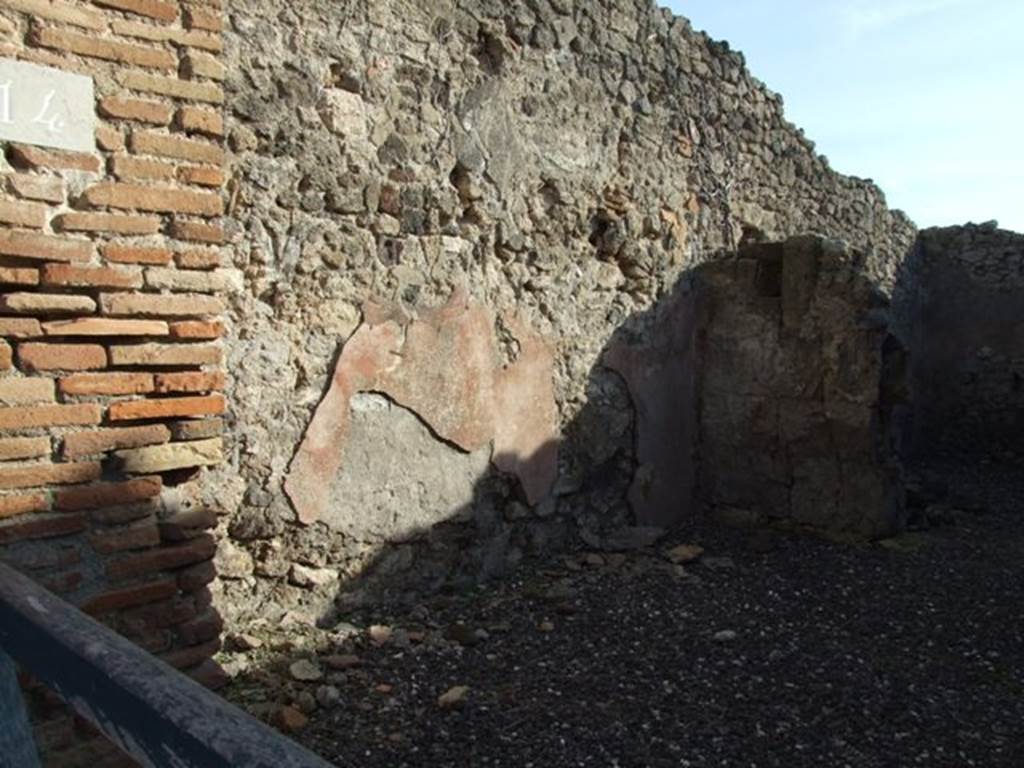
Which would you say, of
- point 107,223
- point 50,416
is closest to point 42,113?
point 107,223

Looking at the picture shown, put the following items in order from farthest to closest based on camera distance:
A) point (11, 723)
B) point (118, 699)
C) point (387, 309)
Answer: point (387, 309)
point (11, 723)
point (118, 699)

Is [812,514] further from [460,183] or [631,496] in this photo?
[460,183]

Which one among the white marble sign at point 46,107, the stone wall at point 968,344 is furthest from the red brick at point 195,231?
the stone wall at point 968,344

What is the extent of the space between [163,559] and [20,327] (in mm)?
566

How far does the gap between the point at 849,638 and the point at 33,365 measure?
287cm

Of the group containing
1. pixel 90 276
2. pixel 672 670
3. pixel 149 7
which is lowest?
pixel 672 670

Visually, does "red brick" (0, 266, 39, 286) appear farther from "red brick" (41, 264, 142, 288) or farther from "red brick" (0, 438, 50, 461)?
"red brick" (0, 438, 50, 461)

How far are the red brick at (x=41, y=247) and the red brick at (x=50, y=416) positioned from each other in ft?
0.96

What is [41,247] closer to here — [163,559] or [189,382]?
[189,382]

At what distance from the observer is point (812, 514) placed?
4559 mm

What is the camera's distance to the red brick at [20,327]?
1.73 meters

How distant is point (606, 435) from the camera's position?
4375 mm

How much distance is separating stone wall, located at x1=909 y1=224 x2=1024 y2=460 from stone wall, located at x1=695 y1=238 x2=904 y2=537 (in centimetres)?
348

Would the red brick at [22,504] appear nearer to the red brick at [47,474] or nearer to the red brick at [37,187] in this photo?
the red brick at [47,474]
